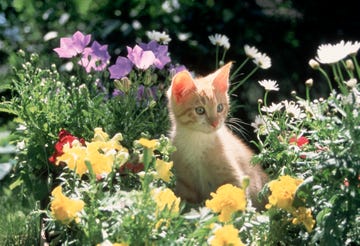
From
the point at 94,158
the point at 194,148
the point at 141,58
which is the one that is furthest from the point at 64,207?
the point at 141,58

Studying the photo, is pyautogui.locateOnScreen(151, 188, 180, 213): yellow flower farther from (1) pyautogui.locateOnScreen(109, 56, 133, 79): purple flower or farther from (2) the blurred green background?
(2) the blurred green background

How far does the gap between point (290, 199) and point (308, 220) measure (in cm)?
11

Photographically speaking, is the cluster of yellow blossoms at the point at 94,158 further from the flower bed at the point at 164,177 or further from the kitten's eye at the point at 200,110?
the kitten's eye at the point at 200,110

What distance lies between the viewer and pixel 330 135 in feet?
9.45

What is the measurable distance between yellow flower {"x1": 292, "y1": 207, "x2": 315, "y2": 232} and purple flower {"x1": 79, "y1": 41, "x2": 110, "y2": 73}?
1631mm

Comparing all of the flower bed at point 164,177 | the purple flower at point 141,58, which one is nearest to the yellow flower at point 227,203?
the flower bed at point 164,177

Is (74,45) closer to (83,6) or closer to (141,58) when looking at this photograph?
(141,58)

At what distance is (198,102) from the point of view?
3.45 metres

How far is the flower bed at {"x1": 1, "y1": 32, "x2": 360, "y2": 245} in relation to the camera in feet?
8.65

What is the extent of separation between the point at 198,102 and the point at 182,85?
4.4 inches

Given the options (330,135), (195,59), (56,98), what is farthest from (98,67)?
(330,135)

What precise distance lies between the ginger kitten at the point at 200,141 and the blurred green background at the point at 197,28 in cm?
174

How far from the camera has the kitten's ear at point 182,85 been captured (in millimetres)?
3432

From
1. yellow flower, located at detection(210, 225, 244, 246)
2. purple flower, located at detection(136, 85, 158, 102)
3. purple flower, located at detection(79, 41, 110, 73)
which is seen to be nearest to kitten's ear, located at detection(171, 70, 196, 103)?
purple flower, located at detection(136, 85, 158, 102)
